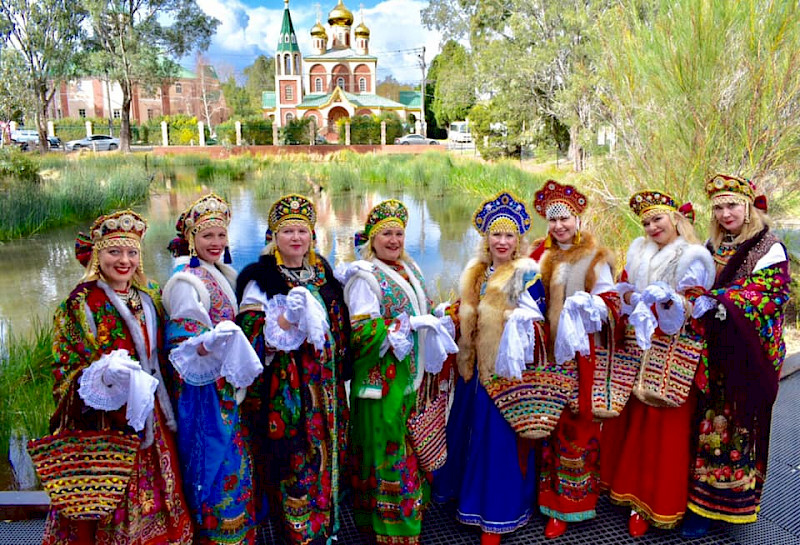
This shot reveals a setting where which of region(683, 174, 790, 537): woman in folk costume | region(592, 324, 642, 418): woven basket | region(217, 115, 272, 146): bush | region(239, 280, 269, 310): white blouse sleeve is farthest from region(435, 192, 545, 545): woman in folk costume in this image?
region(217, 115, 272, 146): bush

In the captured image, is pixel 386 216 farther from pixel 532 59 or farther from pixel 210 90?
pixel 210 90

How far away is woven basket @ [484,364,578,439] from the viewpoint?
2875 mm

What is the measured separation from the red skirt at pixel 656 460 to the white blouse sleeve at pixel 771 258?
70cm

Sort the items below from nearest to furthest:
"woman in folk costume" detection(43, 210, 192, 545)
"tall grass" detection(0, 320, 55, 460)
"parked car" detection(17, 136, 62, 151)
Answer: "woman in folk costume" detection(43, 210, 192, 545) → "tall grass" detection(0, 320, 55, 460) → "parked car" detection(17, 136, 62, 151)

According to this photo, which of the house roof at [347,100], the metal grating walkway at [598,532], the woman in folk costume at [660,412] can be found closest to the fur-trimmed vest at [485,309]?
the woman in folk costume at [660,412]

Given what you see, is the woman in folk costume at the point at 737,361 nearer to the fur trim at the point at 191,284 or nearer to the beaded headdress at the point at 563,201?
the beaded headdress at the point at 563,201

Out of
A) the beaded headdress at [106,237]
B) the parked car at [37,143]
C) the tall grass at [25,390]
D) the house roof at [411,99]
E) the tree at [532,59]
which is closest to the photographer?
the beaded headdress at [106,237]

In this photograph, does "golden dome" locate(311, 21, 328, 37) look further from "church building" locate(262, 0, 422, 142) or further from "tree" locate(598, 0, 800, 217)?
"tree" locate(598, 0, 800, 217)

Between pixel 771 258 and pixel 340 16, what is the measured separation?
56081 millimetres

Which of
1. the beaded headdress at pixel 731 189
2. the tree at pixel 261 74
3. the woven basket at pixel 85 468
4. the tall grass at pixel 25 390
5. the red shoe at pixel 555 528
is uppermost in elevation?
the tree at pixel 261 74

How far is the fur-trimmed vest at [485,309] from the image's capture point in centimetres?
283

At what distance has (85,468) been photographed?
2365 millimetres

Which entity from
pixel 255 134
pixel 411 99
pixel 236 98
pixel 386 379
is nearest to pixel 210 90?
pixel 236 98

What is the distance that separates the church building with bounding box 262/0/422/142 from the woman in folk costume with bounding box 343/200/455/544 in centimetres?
4264
